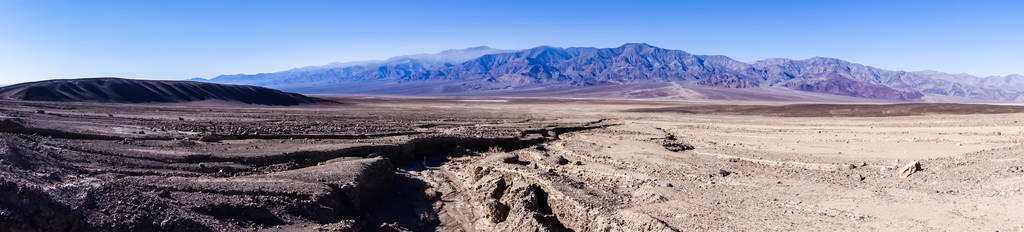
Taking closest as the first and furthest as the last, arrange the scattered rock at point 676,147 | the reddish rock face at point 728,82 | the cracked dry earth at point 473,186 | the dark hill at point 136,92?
the cracked dry earth at point 473,186
the scattered rock at point 676,147
the dark hill at point 136,92
the reddish rock face at point 728,82

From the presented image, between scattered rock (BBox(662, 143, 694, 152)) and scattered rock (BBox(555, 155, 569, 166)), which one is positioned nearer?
scattered rock (BBox(555, 155, 569, 166))

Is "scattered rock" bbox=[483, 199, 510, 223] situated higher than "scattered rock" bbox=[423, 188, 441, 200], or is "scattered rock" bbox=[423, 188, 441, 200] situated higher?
"scattered rock" bbox=[483, 199, 510, 223]

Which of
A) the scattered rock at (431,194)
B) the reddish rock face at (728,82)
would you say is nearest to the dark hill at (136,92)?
the scattered rock at (431,194)

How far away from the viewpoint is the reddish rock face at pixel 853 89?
475 ft

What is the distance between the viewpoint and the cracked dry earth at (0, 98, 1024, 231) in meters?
7.16

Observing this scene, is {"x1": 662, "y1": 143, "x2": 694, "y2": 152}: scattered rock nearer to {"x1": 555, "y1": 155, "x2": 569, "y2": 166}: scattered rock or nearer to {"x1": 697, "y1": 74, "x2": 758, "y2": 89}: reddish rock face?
{"x1": 555, "y1": 155, "x2": 569, "y2": 166}: scattered rock

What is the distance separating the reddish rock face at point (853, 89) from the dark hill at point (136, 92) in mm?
150670

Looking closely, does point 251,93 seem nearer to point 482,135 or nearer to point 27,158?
point 482,135

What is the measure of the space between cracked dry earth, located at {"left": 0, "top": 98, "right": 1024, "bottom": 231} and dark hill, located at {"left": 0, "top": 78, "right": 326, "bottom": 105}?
3000 cm

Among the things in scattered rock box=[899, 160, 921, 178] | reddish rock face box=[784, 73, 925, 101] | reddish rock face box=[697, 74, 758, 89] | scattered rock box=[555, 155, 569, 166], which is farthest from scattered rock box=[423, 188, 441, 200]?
reddish rock face box=[784, 73, 925, 101]

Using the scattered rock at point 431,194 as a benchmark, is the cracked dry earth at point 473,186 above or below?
above

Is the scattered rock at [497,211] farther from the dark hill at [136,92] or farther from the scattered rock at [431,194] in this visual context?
the dark hill at [136,92]

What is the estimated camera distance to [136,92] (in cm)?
4309

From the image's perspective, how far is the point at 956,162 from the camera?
11227 mm
